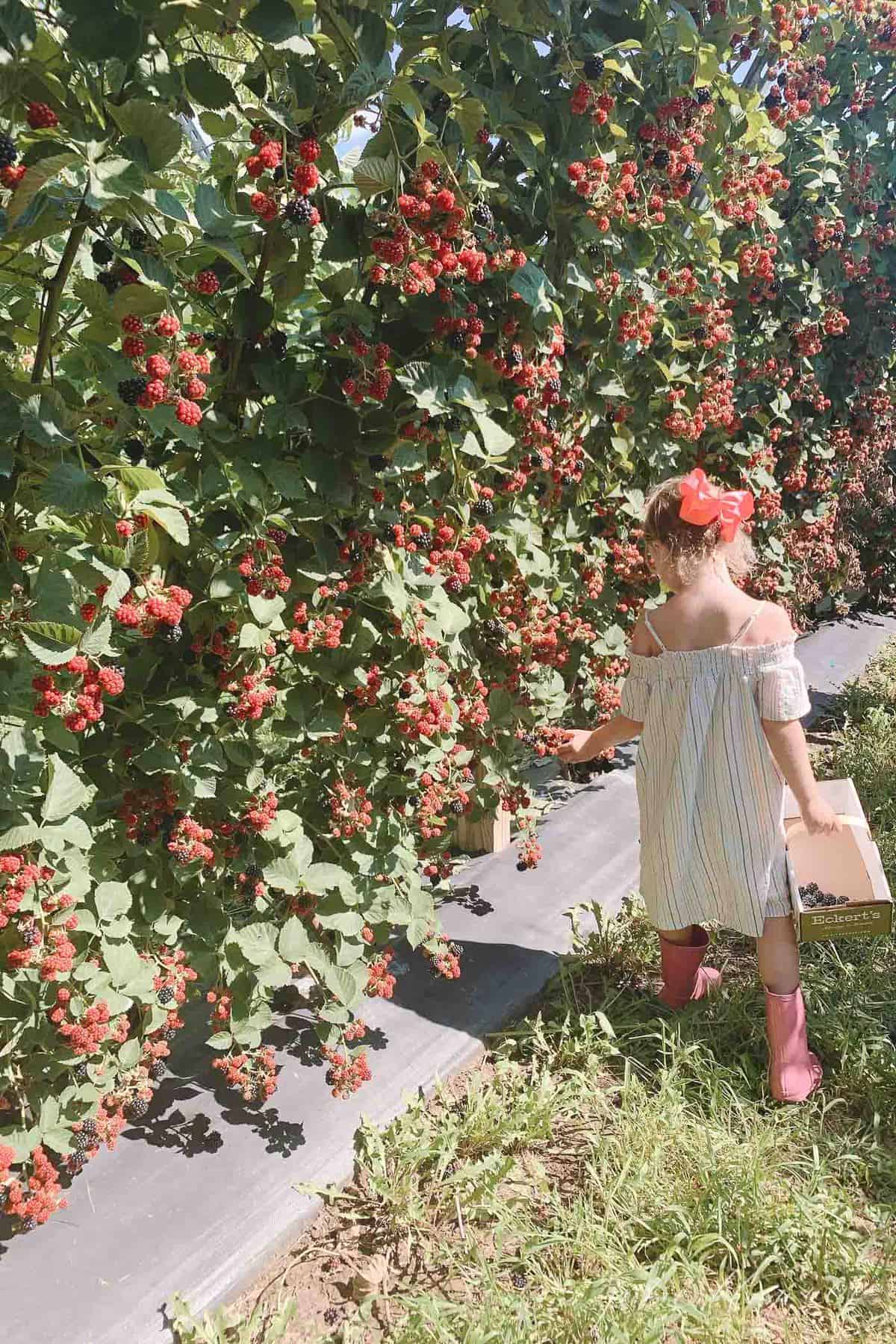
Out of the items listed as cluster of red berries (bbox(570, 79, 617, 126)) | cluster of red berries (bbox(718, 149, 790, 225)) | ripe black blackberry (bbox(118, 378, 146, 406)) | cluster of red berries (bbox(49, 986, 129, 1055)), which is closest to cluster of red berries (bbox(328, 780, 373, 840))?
cluster of red berries (bbox(49, 986, 129, 1055))

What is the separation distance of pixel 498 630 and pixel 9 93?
154 cm

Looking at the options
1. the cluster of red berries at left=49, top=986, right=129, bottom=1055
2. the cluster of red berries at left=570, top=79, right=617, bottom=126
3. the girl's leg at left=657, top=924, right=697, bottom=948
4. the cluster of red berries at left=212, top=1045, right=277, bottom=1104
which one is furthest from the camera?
the girl's leg at left=657, top=924, right=697, bottom=948

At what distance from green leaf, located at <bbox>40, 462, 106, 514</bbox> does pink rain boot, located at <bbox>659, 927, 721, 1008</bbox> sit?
176 cm

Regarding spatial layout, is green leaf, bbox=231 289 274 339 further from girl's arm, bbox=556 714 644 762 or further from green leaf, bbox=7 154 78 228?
girl's arm, bbox=556 714 644 762

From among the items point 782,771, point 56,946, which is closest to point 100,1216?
point 56,946

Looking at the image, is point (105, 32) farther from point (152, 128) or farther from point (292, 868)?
point (292, 868)

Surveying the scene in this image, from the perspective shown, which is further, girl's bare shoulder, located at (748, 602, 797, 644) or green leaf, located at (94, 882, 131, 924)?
girl's bare shoulder, located at (748, 602, 797, 644)

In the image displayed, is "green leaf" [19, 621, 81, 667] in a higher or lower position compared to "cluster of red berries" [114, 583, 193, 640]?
lower

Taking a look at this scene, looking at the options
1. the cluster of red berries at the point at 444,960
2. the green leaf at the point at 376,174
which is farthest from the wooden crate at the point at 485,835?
the green leaf at the point at 376,174

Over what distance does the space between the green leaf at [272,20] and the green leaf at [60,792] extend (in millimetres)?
1001

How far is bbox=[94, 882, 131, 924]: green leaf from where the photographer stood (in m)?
1.57

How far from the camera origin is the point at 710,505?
6.79 feet

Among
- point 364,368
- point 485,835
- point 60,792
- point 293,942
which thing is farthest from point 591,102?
point 485,835

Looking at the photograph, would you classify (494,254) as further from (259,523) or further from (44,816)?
(44,816)
